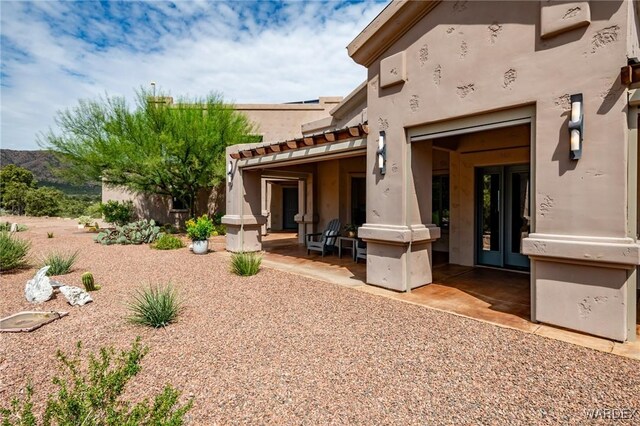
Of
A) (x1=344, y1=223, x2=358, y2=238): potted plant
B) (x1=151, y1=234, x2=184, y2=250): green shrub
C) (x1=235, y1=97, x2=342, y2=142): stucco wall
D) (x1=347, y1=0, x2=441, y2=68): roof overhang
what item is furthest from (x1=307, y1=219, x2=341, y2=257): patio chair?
(x1=235, y1=97, x2=342, y2=142): stucco wall

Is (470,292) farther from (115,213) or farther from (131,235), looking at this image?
(115,213)

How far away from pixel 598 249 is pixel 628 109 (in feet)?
5.41

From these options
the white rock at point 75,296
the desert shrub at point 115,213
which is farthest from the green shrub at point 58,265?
the desert shrub at point 115,213

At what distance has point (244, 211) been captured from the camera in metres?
10.7

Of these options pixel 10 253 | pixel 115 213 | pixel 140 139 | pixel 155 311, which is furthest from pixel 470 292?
pixel 115 213

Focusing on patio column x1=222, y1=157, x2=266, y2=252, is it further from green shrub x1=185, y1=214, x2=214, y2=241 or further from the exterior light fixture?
green shrub x1=185, y1=214, x2=214, y2=241

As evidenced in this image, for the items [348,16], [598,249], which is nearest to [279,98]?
[348,16]

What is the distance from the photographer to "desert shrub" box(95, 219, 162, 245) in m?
13.0

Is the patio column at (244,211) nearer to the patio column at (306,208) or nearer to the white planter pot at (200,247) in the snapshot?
the white planter pot at (200,247)

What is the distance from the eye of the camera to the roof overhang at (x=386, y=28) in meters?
5.71

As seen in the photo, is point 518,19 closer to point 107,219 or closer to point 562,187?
point 562,187

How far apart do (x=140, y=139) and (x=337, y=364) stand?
15.0m

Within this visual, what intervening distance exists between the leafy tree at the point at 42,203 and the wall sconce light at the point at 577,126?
33.3 m

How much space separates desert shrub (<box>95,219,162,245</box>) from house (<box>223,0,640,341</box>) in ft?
26.1
